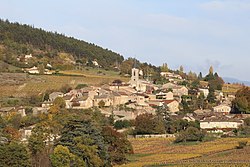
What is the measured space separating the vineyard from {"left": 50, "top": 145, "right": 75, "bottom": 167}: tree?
4.64 m

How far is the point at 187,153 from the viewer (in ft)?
129

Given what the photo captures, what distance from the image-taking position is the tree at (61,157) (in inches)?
1276

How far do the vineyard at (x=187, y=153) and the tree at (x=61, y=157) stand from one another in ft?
15.2

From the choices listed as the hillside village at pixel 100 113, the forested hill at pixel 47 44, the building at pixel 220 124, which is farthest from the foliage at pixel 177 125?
the forested hill at pixel 47 44

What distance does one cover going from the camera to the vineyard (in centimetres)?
3419

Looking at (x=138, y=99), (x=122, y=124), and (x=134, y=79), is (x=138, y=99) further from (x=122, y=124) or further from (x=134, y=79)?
(x=134, y=79)

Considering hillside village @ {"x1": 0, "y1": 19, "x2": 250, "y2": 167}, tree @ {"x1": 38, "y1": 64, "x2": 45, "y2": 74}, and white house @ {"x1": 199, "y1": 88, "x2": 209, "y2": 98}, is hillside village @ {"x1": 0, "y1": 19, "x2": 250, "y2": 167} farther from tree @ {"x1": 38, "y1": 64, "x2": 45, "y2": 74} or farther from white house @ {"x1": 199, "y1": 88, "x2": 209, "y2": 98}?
white house @ {"x1": 199, "y1": 88, "x2": 209, "y2": 98}

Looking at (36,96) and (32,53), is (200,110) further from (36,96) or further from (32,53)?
(32,53)

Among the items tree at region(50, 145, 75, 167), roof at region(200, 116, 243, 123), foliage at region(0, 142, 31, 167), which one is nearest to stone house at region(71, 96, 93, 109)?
roof at region(200, 116, 243, 123)

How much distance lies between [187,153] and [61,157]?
10.9 meters

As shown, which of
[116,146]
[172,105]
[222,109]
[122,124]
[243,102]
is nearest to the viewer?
[116,146]

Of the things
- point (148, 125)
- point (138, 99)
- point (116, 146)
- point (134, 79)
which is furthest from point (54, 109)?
point (134, 79)

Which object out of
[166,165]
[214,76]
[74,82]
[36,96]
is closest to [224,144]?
[166,165]

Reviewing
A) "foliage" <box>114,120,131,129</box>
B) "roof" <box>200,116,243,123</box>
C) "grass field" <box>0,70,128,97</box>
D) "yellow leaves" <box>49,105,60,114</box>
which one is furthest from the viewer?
→ "grass field" <box>0,70,128,97</box>
